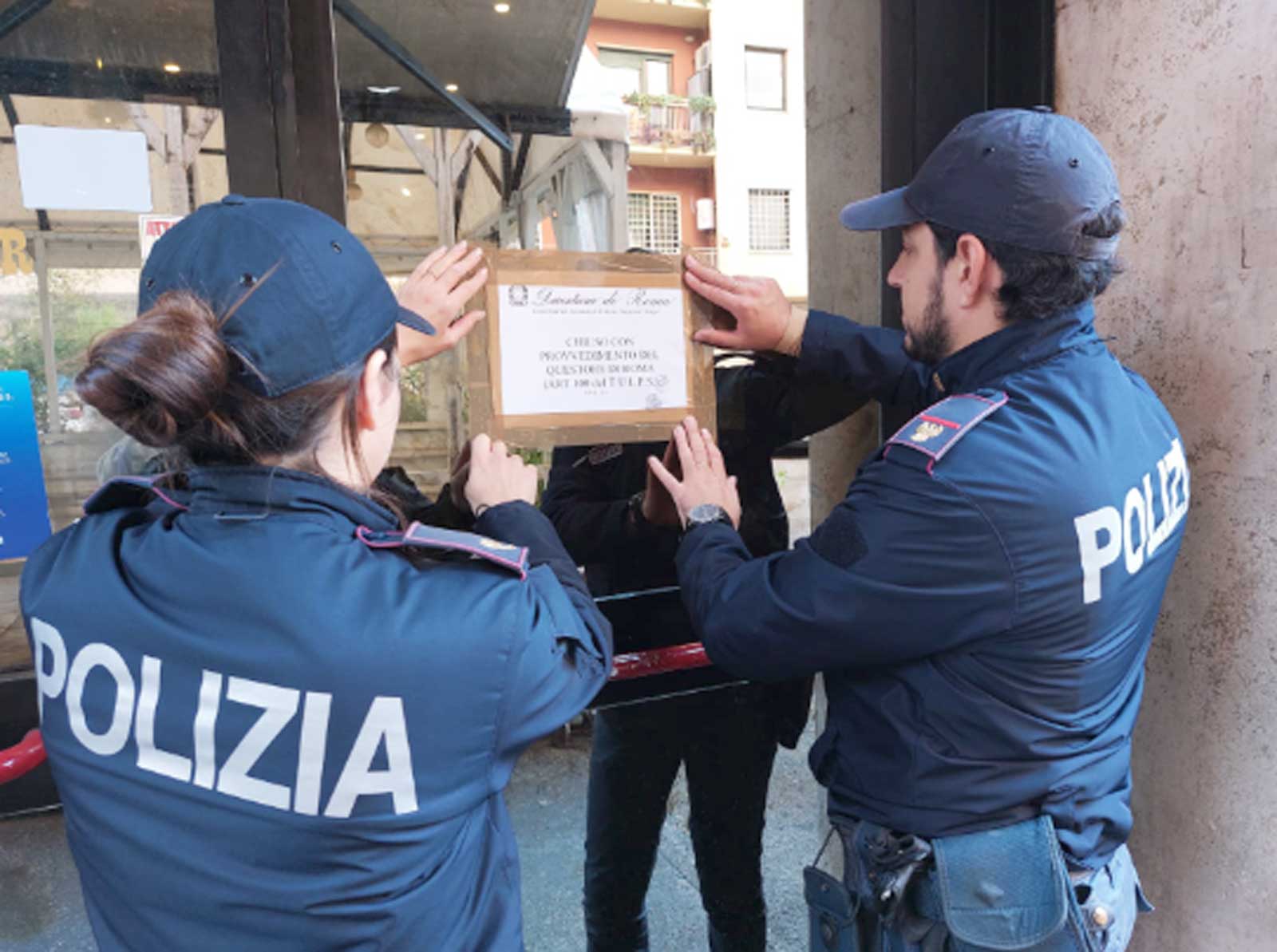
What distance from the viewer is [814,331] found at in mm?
1639

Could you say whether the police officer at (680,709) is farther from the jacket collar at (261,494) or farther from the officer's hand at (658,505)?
the jacket collar at (261,494)

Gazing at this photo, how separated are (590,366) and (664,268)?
0.23m

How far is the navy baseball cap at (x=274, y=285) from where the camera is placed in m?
0.87

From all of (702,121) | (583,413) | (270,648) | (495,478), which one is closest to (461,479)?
(495,478)

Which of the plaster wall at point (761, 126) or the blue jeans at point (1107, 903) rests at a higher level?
the plaster wall at point (761, 126)

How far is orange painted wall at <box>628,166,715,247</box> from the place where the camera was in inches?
94.7

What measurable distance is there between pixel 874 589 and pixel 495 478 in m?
0.59

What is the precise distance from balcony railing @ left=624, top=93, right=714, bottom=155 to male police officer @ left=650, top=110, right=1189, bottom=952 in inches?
47.9

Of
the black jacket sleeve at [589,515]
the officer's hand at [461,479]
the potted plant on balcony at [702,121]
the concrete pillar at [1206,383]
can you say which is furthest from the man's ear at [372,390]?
the potted plant on balcony at [702,121]

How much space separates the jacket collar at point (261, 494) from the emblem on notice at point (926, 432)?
762 millimetres

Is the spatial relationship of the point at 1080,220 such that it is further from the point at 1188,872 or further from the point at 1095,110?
the point at 1188,872

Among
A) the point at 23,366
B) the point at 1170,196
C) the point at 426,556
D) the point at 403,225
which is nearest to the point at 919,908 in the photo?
the point at 426,556

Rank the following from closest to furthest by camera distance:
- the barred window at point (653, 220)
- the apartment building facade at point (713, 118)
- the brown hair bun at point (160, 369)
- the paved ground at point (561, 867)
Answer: the brown hair bun at point (160, 369)
the barred window at point (653, 220)
the apartment building facade at point (713, 118)
the paved ground at point (561, 867)

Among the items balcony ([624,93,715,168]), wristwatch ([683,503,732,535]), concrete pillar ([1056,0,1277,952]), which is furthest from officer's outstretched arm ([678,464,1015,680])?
balcony ([624,93,715,168])
